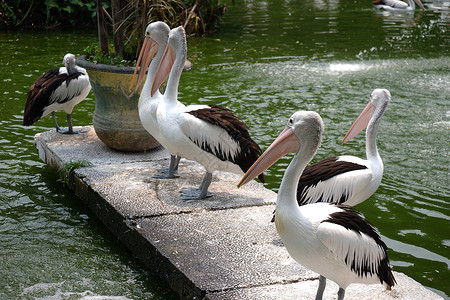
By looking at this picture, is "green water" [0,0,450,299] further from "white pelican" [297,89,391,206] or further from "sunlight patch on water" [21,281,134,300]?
"white pelican" [297,89,391,206]

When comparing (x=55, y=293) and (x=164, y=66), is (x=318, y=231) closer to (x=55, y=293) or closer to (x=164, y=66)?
(x=55, y=293)

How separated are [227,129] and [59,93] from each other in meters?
2.43

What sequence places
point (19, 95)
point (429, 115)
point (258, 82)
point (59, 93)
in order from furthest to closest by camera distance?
point (258, 82)
point (19, 95)
point (429, 115)
point (59, 93)

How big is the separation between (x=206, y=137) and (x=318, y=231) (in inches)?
68.9

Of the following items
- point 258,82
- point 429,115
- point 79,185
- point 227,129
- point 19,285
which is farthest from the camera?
point 258,82

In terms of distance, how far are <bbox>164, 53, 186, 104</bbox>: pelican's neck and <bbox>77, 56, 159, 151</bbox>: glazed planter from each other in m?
0.70

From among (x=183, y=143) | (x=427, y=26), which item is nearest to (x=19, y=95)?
(x=183, y=143)

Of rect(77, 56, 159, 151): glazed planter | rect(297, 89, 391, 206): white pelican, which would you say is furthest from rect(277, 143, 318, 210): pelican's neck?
rect(77, 56, 159, 151): glazed planter

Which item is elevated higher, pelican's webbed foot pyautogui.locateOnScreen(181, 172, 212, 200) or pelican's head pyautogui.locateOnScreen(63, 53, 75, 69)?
pelican's head pyautogui.locateOnScreen(63, 53, 75, 69)

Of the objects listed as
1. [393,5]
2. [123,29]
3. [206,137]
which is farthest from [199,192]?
[393,5]

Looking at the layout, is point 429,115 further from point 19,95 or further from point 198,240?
point 19,95

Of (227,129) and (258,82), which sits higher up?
(227,129)

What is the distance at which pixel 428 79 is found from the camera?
9203 mm

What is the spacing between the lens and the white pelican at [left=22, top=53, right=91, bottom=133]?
20.0ft
